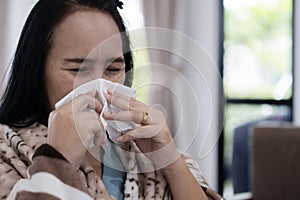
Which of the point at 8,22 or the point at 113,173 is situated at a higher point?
the point at 8,22

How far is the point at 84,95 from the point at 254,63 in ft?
7.95

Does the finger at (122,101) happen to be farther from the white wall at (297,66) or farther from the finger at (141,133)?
the white wall at (297,66)

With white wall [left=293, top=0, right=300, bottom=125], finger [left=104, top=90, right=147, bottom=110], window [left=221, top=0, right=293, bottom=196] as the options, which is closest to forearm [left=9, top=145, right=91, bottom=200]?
finger [left=104, top=90, right=147, bottom=110]

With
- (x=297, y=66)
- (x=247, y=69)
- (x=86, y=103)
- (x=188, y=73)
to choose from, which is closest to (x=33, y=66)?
(x=86, y=103)

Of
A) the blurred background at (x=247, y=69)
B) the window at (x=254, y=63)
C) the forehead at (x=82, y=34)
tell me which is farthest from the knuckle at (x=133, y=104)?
the window at (x=254, y=63)

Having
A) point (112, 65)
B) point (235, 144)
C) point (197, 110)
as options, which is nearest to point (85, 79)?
point (112, 65)

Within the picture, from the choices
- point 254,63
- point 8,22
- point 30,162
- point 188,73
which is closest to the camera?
point 30,162

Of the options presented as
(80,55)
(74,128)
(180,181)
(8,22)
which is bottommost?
(180,181)

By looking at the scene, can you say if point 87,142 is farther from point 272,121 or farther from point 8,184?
point 272,121

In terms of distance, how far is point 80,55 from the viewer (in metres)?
0.89

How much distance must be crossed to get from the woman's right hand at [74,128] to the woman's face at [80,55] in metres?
0.08

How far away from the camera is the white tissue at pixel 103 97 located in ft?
2.72

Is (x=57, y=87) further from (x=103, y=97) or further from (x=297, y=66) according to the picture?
(x=297, y=66)

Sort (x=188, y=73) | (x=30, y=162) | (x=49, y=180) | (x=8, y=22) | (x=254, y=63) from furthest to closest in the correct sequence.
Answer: (x=254, y=63)
(x=8, y=22)
(x=188, y=73)
(x=30, y=162)
(x=49, y=180)
